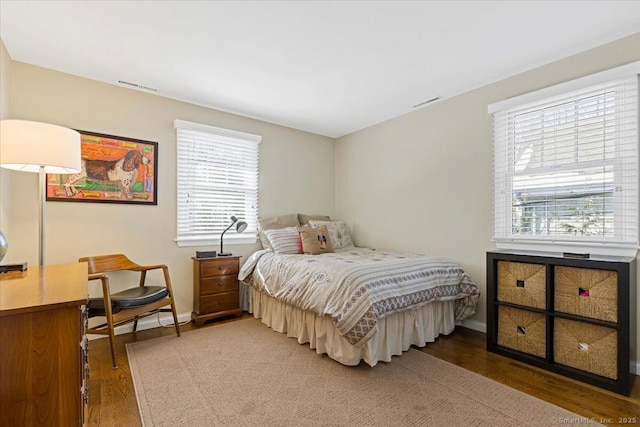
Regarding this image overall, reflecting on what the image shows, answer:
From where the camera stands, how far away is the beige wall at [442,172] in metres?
2.70

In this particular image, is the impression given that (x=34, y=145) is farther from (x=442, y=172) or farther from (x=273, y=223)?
(x=442, y=172)

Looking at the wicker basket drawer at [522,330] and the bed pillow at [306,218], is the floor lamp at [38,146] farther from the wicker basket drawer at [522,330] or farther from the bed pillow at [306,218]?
the wicker basket drawer at [522,330]

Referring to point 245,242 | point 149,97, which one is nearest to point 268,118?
point 149,97

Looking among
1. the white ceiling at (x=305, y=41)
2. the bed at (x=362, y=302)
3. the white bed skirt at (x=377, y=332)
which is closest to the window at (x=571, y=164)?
the white ceiling at (x=305, y=41)

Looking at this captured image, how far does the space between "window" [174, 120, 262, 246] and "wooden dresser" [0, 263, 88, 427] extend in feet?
7.71

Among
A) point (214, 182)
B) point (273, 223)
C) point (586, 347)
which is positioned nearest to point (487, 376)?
point (586, 347)

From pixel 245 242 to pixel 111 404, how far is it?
216 cm

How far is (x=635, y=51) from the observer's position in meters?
2.17

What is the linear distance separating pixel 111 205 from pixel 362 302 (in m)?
2.54

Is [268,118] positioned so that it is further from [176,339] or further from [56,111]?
[176,339]

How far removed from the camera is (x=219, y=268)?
3258 mm

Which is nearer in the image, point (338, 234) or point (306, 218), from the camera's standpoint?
point (338, 234)

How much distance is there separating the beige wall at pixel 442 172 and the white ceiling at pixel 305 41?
0.49 ft

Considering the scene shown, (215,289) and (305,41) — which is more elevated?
(305,41)
